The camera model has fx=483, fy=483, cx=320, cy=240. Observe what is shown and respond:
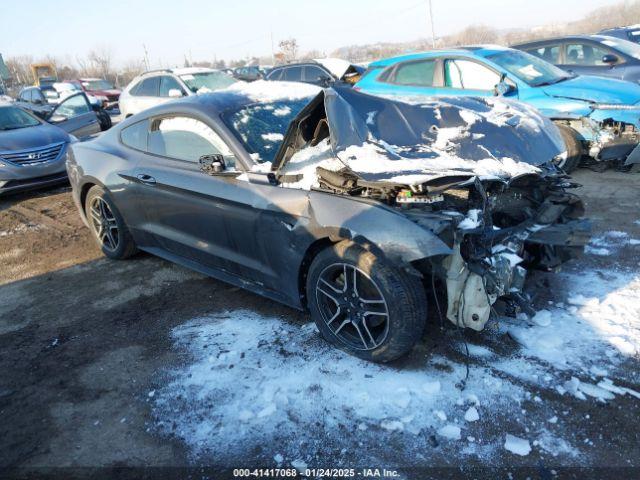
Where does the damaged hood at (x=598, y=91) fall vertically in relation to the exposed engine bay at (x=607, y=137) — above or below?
above

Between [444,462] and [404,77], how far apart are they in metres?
6.22

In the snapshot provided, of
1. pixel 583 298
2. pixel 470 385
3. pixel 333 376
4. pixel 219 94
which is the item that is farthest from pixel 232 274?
pixel 583 298

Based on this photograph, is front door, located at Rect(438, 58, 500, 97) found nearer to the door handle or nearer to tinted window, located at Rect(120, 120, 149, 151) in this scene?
tinted window, located at Rect(120, 120, 149, 151)

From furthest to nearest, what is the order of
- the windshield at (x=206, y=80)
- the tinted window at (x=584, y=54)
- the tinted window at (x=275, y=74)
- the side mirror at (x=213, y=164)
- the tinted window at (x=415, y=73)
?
1. the tinted window at (x=275, y=74)
2. the windshield at (x=206, y=80)
3. the tinted window at (x=584, y=54)
4. the tinted window at (x=415, y=73)
5. the side mirror at (x=213, y=164)

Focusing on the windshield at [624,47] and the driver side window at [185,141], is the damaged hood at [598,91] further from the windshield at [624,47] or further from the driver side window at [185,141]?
the driver side window at [185,141]

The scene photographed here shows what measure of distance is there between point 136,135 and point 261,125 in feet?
4.47

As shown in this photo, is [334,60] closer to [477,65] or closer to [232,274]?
[477,65]

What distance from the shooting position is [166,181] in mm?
3787

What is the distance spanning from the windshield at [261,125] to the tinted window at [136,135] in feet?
3.38

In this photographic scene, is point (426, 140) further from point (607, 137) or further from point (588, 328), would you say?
point (607, 137)

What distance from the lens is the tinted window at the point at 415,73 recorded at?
695cm

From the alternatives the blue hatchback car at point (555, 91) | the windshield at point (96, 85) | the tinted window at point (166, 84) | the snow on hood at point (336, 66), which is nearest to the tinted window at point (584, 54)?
the blue hatchback car at point (555, 91)

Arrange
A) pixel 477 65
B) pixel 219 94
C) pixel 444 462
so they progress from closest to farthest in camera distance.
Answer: pixel 444 462 → pixel 219 94 → pixel 477 65

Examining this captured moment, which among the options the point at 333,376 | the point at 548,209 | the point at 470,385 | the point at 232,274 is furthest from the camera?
the point at 232,274
